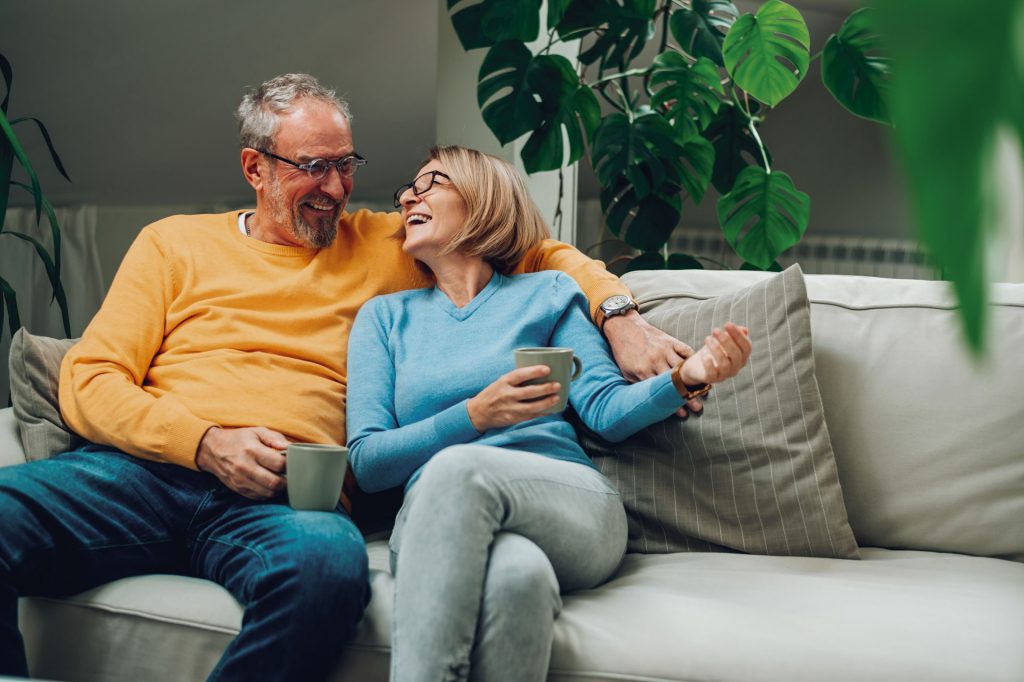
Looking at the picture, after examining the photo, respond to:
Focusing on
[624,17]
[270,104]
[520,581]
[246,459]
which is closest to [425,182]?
[270,104]

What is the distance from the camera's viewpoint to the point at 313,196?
1.79m

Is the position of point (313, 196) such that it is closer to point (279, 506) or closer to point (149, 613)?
point (279, 506)

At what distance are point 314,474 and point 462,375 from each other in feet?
1.12

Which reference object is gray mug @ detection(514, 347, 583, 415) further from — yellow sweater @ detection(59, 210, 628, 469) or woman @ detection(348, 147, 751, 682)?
yellow sweater @ detection(59, 210, 628, 469)

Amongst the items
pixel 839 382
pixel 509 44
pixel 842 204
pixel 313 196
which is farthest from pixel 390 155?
pixel 839 382

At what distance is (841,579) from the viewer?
1.42m

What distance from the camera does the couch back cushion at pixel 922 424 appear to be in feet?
5.22

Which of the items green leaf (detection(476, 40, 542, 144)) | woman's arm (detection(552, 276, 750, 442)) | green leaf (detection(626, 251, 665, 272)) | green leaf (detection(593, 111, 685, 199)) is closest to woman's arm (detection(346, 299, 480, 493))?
woman's arm (detection(552, 276, 750, 442))

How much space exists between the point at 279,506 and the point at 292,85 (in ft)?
2.70

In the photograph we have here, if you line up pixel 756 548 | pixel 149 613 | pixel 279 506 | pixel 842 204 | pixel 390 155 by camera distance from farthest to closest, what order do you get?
1. pixel 842 204
2. pixel 390 155
3. pixel 756 548
4. pixel 279 506
5. pixel 149 613

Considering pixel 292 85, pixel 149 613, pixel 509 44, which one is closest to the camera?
pixel 149 613

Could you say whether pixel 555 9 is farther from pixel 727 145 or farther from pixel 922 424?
pixel 922 424

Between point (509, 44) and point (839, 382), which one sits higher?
point (509, 44)

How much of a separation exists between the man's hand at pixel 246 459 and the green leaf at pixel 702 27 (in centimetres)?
160
